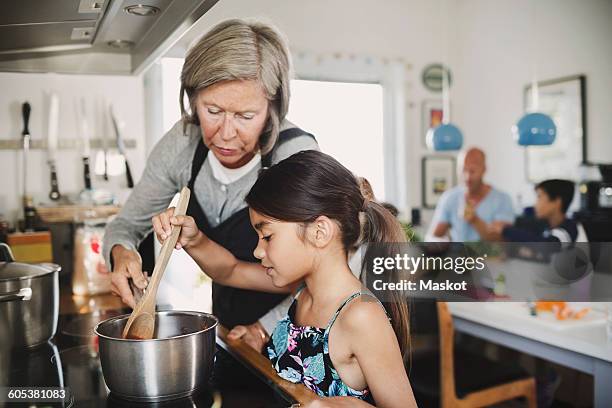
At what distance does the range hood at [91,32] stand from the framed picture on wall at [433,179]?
2.02 ft

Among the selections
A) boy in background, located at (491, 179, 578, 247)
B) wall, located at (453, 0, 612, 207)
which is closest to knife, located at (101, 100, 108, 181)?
wall, located at (453, 0, 612, 207)

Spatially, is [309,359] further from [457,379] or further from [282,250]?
[457,379]

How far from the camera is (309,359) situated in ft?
2.50

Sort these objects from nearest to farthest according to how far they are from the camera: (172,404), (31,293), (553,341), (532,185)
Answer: (172,404) < (31,293) < (553,341) < (532,185)

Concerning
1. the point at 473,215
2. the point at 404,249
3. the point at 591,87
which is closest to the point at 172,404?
the point at 404,249

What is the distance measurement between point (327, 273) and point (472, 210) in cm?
184

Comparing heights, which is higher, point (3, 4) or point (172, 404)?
point (3, 4)

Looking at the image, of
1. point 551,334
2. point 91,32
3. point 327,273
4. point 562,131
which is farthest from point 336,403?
point 562,131

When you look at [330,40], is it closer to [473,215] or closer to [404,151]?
[404,151]

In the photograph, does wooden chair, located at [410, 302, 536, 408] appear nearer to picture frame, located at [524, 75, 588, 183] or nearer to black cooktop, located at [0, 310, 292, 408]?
black cooktop, located at [0, 310, 292, 408]

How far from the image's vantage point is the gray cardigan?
863 mm

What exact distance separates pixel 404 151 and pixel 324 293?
46cm

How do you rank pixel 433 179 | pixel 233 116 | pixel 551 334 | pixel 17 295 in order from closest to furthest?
1. pixel 17 295
2. pixel 233 116
3. pixel 433 179
4. pixel 551 334

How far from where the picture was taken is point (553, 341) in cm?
149
